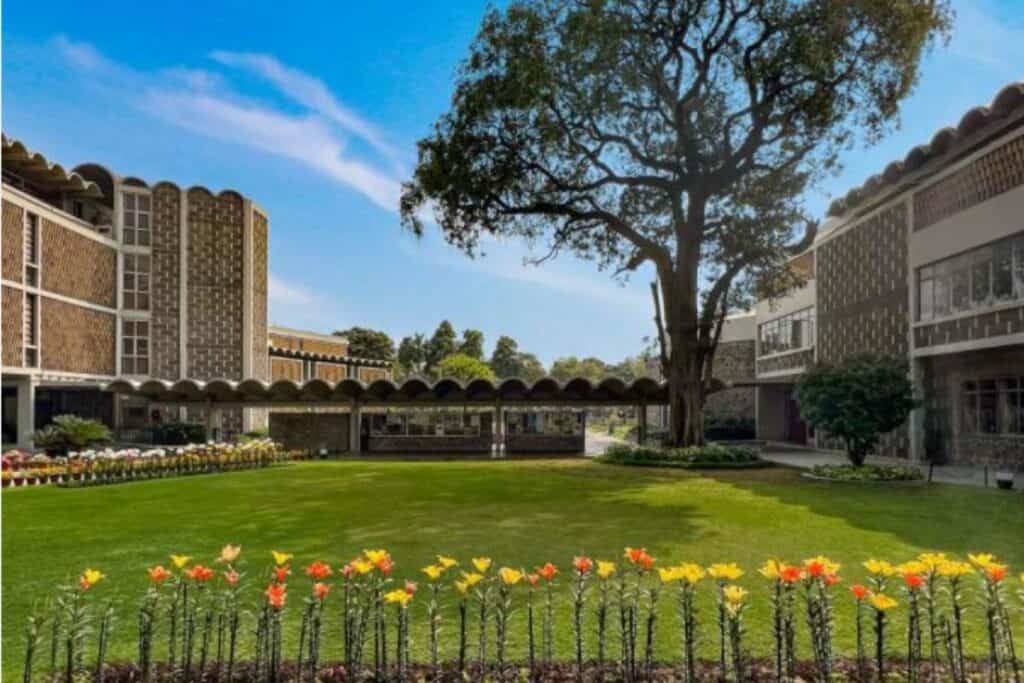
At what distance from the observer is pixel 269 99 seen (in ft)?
26.4

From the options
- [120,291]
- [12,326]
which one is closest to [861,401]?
[12,326]

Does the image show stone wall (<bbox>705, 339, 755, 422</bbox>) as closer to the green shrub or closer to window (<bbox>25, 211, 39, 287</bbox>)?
the green shrub

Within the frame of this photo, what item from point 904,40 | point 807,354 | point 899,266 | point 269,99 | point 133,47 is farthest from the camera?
point 807,354

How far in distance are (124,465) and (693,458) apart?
48.6 ft

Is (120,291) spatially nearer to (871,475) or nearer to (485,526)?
(485,526)

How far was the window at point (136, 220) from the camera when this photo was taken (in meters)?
34.7

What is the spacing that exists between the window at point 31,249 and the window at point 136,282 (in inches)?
237

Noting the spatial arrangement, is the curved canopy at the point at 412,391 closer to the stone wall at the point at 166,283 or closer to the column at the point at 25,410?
the column at the point at 25,410

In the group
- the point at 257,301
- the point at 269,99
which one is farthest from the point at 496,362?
the point at 269,99

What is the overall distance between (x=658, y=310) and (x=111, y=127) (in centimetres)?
2078

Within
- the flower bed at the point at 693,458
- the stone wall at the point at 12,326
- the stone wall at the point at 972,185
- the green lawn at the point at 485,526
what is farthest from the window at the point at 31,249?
the stone wall at the point at 972,185

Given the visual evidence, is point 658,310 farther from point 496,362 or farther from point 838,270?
point 496,362

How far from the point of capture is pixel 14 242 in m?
26.7

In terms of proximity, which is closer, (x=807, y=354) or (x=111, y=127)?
(x=111, y=127)
